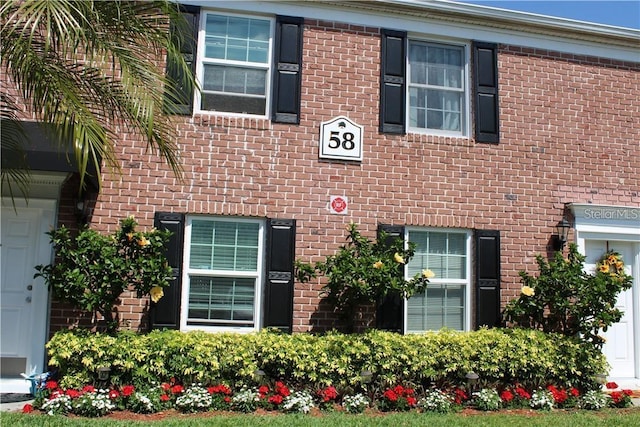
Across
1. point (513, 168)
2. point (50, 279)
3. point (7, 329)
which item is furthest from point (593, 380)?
point (7, 329)

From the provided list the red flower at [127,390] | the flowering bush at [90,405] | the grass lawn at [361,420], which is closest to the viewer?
the grass lawn at [361,420]

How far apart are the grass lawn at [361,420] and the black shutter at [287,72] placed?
396 cm

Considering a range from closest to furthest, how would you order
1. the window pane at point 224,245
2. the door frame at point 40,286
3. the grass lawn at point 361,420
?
the grass lawn at point 361,420
the door frame at point 40,286
the window pane at point 224,245

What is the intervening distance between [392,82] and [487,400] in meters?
4.51

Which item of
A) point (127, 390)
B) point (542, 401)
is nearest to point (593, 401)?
point (542, 401)

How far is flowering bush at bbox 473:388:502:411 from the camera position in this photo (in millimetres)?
7312

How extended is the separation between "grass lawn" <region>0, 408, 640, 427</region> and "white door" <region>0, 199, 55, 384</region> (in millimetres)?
1443

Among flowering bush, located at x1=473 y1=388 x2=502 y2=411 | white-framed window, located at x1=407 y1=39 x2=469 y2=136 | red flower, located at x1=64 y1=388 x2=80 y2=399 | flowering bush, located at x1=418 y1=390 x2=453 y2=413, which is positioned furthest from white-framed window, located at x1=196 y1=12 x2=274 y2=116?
flowering bush, located at x1=473 y1=388 x2=502 y2=411

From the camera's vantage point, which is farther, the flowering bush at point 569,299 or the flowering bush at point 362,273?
the flowering bush at point 569,299

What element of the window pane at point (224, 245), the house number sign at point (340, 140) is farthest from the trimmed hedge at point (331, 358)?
the house number sign at point (340, 140)

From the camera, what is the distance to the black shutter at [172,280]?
7.60m

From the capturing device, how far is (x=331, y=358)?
7.29m

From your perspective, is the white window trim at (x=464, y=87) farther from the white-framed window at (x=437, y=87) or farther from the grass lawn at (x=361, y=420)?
the grass lawn at (x=361, y=420)

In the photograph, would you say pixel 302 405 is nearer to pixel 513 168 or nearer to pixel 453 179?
pixel 453 179
